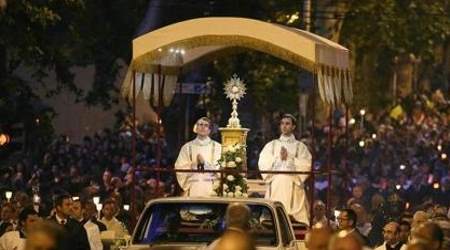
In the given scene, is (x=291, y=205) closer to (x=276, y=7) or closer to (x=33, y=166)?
(x=33, y=166)

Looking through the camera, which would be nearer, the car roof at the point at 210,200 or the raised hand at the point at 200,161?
the car roof at the point at 210,200

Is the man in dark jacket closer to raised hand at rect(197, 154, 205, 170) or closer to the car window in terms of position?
the car window

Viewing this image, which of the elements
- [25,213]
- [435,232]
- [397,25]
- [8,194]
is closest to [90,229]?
[25,213]

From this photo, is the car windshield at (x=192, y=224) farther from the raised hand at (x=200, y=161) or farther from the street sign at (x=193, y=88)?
the street sign at (x=193, y=88)

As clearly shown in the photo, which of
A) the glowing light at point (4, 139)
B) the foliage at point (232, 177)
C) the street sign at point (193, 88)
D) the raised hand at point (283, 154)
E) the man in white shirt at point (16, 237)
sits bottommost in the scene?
the man in white shirt at point (16, 237)

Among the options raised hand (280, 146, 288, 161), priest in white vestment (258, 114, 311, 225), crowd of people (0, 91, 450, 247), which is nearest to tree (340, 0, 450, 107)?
crowd of people (0, 91, 450, 247)

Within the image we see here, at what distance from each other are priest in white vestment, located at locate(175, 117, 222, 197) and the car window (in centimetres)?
441

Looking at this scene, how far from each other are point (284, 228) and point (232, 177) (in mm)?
3762

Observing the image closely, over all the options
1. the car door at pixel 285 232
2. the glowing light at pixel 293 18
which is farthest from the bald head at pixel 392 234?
the glowing light at pixel 293 18

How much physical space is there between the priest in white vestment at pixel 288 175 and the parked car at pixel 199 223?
4879mm

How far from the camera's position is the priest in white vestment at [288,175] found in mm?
24484

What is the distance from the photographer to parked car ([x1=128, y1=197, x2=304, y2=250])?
1898 centimetres

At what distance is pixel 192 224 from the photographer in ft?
63.1

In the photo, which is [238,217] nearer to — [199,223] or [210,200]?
[199,223]
